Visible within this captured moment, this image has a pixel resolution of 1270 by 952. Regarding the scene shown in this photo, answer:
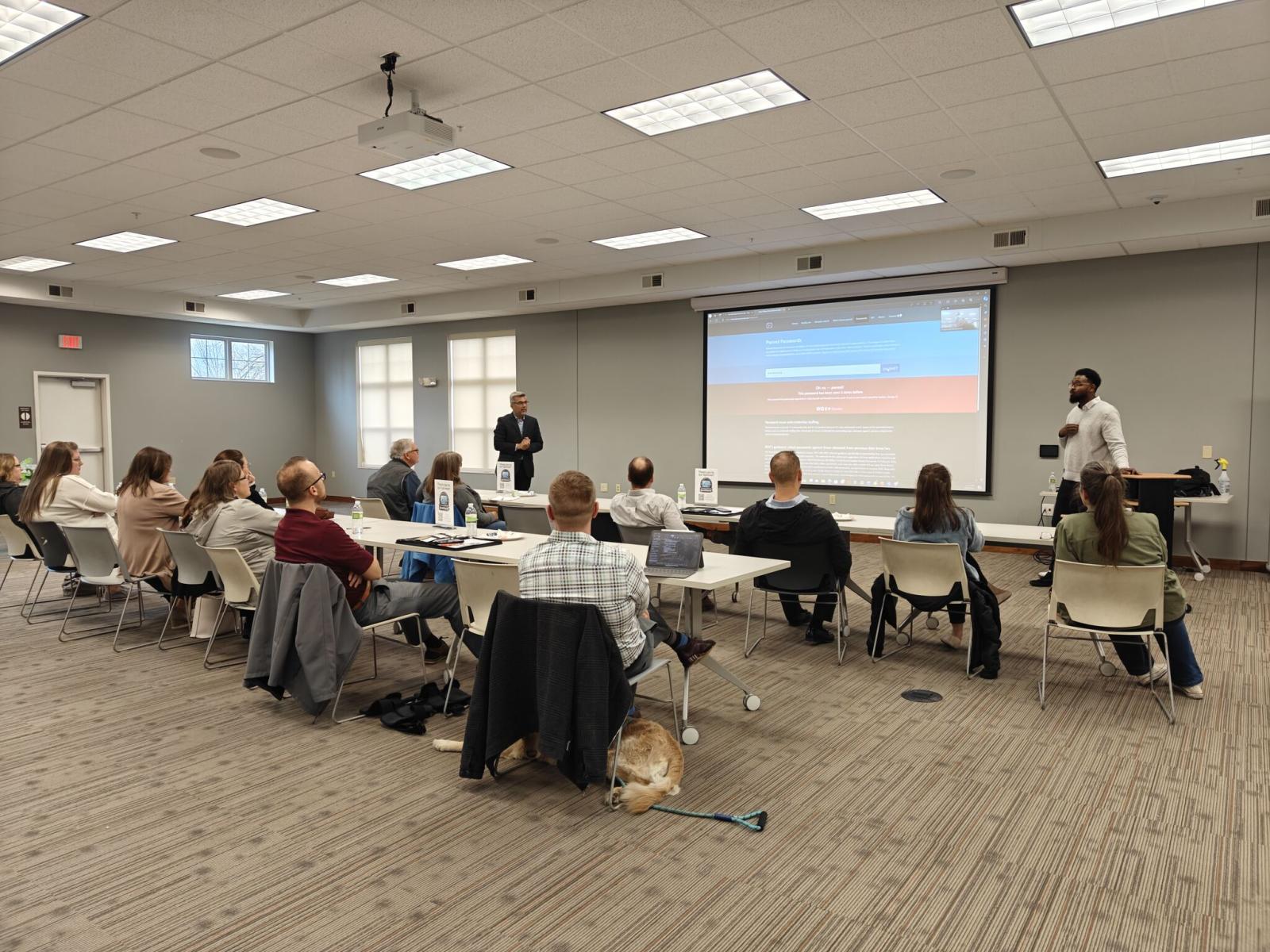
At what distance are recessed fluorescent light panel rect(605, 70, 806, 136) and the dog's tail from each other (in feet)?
11.5

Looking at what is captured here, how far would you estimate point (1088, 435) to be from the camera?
6520 mm

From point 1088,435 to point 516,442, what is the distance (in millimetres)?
5356

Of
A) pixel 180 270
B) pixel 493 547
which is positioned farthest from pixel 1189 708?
pixel 180 270

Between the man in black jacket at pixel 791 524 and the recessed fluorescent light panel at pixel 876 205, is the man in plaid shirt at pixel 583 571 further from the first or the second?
the recessed fluorescent light panel at pixel 876 205

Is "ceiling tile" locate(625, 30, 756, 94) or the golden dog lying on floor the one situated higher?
"ceiling tile" locate(625, 30, 756, 94)

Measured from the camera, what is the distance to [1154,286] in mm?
8039

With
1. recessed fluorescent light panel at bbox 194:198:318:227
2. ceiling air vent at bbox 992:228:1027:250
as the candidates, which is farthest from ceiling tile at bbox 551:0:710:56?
ceiling air vent at bbox 992:228:1027:250

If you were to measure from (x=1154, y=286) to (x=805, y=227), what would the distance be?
3331mm

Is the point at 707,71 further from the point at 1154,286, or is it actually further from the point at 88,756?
the point at 1154,286

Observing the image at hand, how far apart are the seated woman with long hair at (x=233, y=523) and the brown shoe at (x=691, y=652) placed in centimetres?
247

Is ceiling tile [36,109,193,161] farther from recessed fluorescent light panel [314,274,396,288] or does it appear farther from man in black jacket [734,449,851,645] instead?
recessed fluorescent light panel [314,274,396,288]

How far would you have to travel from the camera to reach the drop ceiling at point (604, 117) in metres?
3.87

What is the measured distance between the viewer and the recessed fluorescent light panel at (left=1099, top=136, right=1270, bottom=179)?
5.64 metres

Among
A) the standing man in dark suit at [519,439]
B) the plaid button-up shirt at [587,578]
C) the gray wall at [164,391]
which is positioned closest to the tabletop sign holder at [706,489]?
the standing man in dark suit at [519,439]
